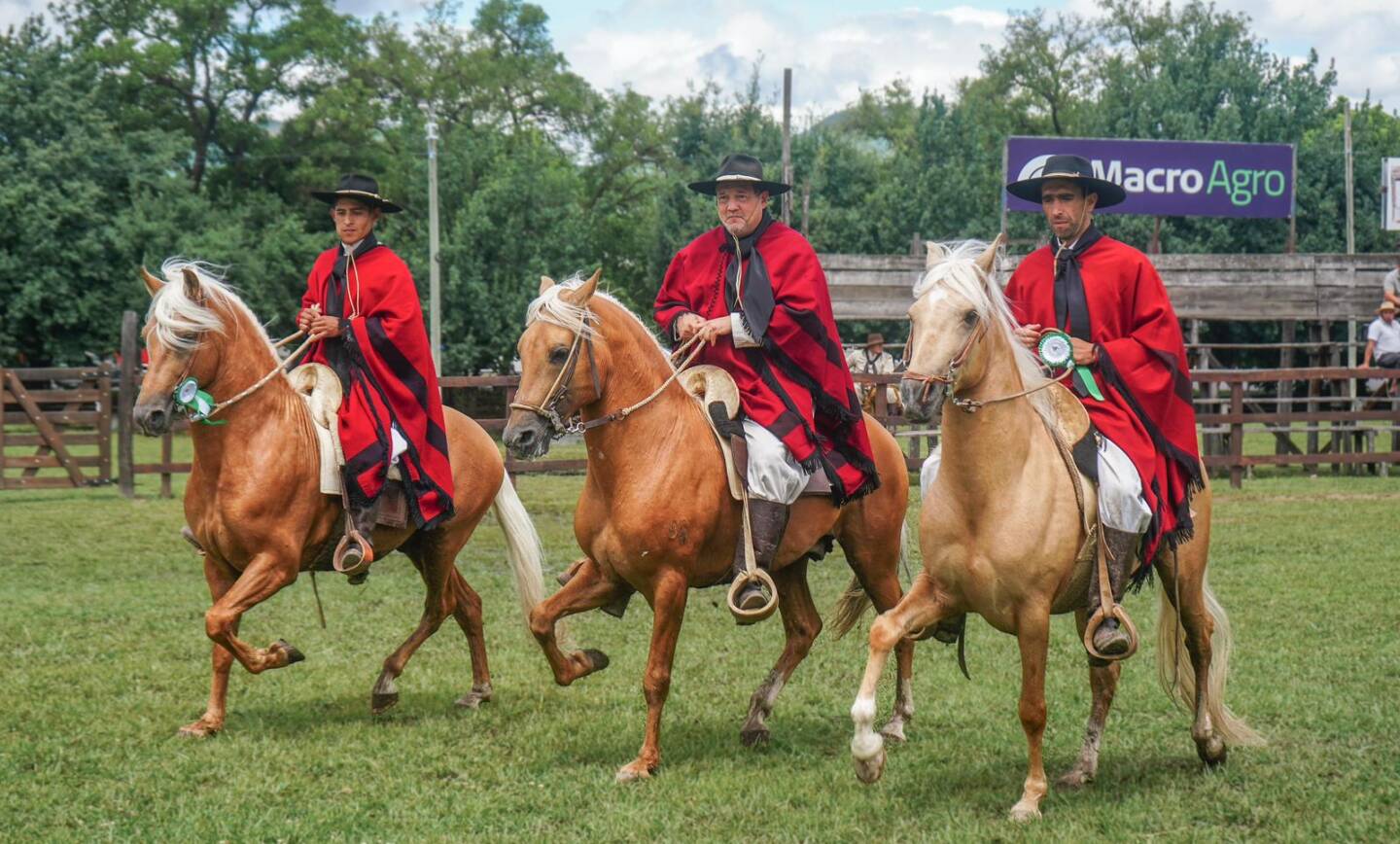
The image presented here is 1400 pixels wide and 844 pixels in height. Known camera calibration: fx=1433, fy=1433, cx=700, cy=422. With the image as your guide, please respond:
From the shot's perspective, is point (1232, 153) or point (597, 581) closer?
point (597, 581)

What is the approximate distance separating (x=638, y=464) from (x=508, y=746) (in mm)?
1564

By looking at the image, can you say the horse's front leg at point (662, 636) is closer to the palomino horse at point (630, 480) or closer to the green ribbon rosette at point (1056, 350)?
the palomino horse at point (630, 480)

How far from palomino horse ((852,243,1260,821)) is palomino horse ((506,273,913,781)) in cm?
116

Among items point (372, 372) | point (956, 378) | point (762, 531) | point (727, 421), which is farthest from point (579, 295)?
point (956, 378)

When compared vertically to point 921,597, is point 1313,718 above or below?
below

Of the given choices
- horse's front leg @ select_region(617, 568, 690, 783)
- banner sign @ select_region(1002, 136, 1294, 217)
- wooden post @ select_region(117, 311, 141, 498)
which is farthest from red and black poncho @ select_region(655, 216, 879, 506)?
banner sign @ select_region(1002, 136, 1294, 217)

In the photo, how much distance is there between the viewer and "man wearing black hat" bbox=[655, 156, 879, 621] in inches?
267

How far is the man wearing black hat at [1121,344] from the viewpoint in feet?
19.8

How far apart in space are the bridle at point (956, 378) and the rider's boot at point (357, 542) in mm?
3151

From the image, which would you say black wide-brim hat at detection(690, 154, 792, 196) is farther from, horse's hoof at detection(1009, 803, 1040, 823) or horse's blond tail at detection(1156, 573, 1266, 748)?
horse's hoof at detection(1009, 803, 1040, 823)

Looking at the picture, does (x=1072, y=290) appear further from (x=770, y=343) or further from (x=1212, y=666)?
(x=1212, y=666)

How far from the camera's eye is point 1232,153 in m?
25.9

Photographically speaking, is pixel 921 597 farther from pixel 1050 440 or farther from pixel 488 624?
pixel 488 624

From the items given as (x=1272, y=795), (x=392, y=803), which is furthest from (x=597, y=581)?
(x=1272, y=795)
